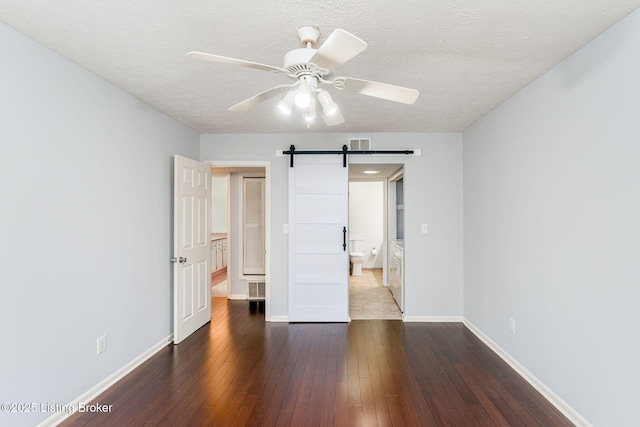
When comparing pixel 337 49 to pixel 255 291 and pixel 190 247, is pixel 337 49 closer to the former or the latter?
pixel 190 247

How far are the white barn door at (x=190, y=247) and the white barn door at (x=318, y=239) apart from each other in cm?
105

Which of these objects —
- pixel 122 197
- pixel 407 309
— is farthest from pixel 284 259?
A: pixel 122 197

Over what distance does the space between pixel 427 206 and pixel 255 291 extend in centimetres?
296

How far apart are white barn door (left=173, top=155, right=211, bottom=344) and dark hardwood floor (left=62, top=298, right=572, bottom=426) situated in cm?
29

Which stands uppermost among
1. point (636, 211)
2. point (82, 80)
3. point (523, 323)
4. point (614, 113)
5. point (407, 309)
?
point (82, 80)

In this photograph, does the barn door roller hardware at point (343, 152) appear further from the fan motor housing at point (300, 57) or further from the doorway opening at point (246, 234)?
the fan motor housing at point (300, 57)

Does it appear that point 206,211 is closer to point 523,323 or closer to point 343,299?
point 343,299

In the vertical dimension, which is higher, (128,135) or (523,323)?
(128,135)

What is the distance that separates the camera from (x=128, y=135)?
3.01 m

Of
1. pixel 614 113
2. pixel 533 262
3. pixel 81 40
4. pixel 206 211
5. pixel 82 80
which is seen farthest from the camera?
pixel 206 211

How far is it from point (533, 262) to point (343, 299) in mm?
2263

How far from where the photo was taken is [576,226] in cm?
223

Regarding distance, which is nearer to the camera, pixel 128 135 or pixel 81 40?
pixel 81 40

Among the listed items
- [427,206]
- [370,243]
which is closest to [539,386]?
[427,206]
